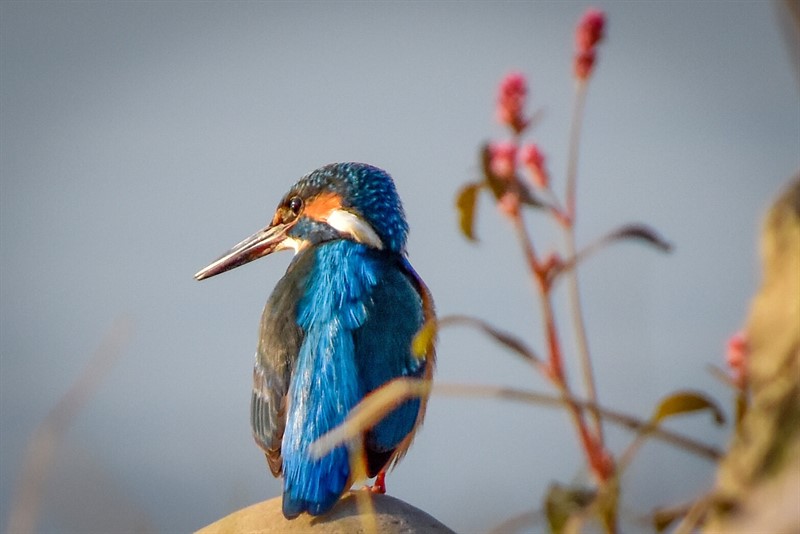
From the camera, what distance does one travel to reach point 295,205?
4672 mm

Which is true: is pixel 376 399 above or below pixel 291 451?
above

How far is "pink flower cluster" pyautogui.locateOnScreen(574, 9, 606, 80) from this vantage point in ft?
6.10

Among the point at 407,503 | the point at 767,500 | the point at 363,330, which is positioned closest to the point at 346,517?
the point at 407,503

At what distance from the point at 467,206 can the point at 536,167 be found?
0.44 ft

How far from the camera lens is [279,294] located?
13.1 feet

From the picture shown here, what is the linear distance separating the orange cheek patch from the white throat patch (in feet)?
0.07

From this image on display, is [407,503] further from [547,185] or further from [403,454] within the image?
[547,185]

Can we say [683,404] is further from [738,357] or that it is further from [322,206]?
[322,206]

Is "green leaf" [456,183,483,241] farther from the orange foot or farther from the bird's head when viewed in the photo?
the bird's head

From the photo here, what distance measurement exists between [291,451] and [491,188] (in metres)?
1.75

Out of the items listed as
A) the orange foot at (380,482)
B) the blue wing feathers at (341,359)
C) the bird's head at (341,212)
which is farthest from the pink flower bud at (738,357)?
the bird's head at (341,212)

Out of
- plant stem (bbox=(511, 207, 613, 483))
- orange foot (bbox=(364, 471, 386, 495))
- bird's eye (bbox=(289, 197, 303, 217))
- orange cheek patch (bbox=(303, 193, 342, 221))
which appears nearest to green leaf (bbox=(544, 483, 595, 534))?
plant stem (bbox=(511, 207, 613, 483))

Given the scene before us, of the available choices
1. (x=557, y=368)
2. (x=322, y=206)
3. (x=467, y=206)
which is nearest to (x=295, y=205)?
(x=322, y=206)

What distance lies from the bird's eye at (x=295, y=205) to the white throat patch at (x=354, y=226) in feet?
0.65
